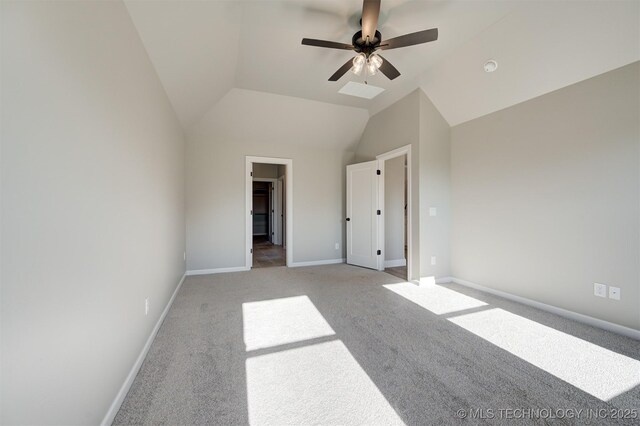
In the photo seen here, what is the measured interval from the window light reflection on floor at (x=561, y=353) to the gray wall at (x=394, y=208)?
251 cm

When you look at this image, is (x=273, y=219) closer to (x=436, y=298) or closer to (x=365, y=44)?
(x=436, y=298)

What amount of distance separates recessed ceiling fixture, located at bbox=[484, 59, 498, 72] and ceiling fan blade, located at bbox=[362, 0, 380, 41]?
4.91ft

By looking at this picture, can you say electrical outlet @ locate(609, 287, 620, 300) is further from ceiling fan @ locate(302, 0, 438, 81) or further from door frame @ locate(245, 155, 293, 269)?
door frame @ locate(245, 155, 293, 269)

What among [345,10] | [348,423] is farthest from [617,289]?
[345,10]

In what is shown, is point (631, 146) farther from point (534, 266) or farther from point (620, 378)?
point (620, 378)

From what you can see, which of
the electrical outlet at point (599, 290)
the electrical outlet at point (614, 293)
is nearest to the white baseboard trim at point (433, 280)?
the electrical outlet at point (599, 290)

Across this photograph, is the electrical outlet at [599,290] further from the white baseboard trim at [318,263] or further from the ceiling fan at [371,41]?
the white baseboard trim at [318,263]

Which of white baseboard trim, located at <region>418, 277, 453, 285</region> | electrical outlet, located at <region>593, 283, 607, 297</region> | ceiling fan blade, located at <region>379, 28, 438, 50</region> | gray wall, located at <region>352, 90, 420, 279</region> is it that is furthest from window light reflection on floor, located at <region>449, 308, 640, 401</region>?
ceiling fan blade, located at <region>379, 28, 438, 50</region>

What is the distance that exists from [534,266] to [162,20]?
431cm

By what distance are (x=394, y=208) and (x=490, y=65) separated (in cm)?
284

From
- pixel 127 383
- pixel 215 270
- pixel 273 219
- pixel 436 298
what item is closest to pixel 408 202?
pixel 436 298

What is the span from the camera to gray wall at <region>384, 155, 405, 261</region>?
202 inches

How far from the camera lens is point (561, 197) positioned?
2.73 meters

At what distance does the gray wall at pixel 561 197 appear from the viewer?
2.30 metres
